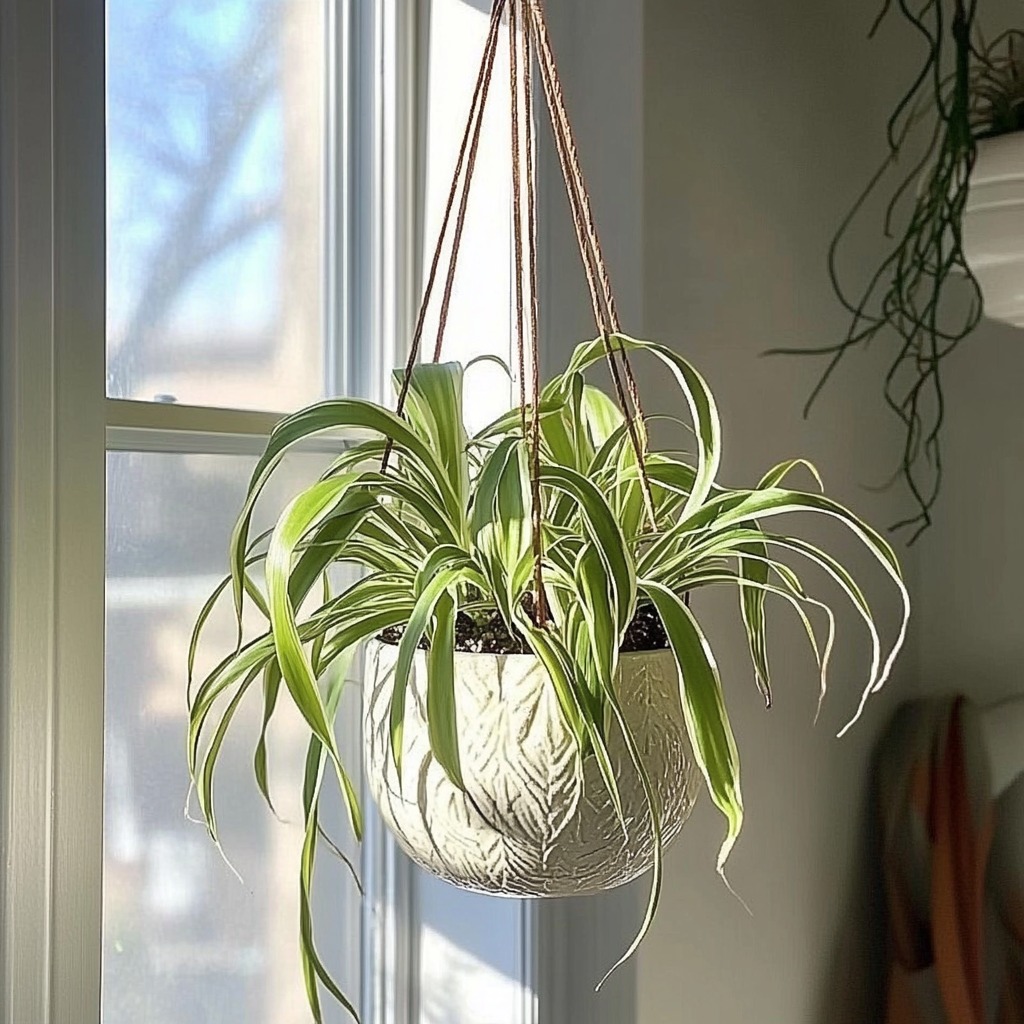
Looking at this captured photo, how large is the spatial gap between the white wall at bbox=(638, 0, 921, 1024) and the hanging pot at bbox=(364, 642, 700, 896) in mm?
501

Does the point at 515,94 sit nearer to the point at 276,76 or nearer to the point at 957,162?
the point at 276,76

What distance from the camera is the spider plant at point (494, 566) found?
0.63 m

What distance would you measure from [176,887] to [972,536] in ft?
3.59

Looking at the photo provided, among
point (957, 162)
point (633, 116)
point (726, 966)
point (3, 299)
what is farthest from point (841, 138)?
point (3, 299)

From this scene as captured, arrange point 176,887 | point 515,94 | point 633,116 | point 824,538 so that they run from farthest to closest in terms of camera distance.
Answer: point 824,538, point 633,116, point 176,887, point 515,94

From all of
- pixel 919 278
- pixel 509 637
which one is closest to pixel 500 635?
pixel 509 637

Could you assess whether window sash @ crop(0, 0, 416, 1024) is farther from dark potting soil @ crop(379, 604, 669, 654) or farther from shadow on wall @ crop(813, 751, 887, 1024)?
shadow on wall @ crop(813, 751, 887, 1024)

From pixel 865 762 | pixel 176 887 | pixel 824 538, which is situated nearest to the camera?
pixel 176 887

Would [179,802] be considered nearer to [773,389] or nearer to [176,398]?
[176,398]

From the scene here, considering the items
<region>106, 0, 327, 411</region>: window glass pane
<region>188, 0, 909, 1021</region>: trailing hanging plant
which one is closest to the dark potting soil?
<region>188, 0, 909, 1021</region>: trailing hanging plant

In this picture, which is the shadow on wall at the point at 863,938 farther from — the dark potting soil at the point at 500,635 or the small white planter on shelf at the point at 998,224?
the dark potting soil at the point at 500,635

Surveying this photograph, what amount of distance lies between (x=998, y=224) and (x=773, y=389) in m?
0.28

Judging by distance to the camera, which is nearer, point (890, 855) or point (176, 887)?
point (176, 887)

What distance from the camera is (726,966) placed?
Answer: 50.4 inches
